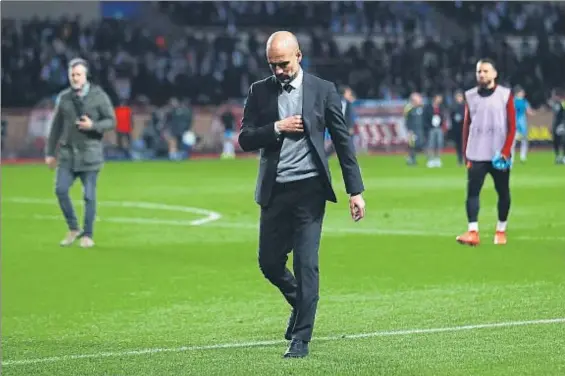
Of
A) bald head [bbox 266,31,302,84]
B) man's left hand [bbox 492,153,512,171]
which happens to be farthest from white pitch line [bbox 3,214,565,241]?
bald head [bbox 266,31,302,84]

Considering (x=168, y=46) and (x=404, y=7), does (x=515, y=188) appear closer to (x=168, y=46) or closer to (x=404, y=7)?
(x=168, y=46)

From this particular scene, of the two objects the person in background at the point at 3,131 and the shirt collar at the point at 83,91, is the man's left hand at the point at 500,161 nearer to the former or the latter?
the shirt collar at the point at 83,91

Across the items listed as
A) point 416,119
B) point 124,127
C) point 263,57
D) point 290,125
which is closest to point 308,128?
point 290,125

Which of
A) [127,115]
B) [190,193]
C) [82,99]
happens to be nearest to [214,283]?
[82,99]

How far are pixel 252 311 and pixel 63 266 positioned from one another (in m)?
4.39

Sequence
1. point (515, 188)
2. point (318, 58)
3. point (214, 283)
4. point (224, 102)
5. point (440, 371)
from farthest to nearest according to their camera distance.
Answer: point (318, 58), point (224, 102), point (515, 188), point (214, 283), point (440, 371)

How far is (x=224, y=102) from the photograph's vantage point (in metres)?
46.2

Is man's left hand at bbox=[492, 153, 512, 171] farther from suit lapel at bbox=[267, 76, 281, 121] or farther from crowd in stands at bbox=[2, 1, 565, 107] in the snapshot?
crowd in stands at bbox=[2, 1, 565, 107]

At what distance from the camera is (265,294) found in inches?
499

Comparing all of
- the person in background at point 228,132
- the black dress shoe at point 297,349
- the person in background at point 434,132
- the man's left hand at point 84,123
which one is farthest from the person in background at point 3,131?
the black dress shoe at point 297,349

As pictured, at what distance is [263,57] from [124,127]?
6.73 metres

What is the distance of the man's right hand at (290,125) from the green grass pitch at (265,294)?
148 cm

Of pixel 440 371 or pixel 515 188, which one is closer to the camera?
pixel 440 371

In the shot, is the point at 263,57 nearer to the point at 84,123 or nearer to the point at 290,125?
the point at 84,123
